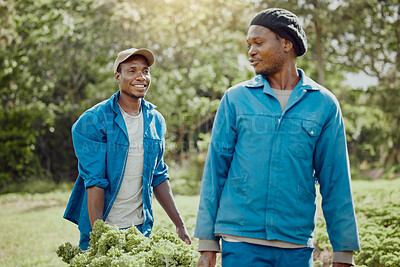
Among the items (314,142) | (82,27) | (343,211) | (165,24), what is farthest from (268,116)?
(82,27)

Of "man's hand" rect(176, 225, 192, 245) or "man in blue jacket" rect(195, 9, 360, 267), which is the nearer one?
"man in blue jacket" rect(195, 9, 360, 267)

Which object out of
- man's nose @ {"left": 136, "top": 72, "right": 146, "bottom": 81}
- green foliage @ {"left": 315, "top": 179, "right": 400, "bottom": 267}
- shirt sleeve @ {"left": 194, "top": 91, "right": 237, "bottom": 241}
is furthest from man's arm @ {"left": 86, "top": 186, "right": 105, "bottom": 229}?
green foliage @ {"left": 315, "top": 179, "right": 400, "bottom": 267}

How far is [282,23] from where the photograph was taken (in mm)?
2590

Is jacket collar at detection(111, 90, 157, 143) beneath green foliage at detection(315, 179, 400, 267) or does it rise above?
above

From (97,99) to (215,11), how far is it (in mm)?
5191

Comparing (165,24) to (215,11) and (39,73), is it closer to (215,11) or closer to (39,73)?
(215,11)

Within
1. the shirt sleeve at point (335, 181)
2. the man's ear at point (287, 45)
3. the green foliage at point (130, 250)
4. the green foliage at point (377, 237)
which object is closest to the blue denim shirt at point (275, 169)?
the shirt sleeve at point (335, 181)

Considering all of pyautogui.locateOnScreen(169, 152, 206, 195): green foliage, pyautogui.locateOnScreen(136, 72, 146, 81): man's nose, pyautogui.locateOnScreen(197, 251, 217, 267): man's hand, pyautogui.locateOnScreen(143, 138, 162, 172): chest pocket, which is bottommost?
pyautogui.locateOnScreen(169, 152, 206, 195): green foliage

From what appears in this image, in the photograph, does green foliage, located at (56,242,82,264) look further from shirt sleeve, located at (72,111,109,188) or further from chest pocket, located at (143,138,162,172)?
chest pocket, located at (143,138,162,172)

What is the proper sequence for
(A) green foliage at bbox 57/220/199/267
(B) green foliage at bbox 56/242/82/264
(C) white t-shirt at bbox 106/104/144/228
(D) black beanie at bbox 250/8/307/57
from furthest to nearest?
1. (C) white t-shirt at bbox 106/104/144/228
2. (B) green foliage at bbox 56/242/82/264
3. (A) green foliage at bbox 57/220/199/267
4. (D) black beanie at bbox 250/8/307/57

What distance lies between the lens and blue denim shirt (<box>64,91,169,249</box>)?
3.72m

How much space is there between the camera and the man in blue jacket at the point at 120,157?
373 cm

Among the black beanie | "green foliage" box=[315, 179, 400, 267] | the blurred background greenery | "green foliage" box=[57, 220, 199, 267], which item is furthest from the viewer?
the blurred background greenery

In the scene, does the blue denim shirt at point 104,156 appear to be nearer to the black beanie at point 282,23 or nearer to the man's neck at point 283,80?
the man's neck at point 283,80
